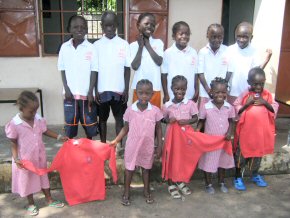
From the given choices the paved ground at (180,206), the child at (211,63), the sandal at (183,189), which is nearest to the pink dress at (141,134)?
the paved ground at (180,206)

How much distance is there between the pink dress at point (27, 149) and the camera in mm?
2912

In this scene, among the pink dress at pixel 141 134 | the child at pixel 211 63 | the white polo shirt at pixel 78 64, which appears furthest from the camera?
the child at pixel 211 63

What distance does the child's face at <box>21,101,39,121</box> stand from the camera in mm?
2842

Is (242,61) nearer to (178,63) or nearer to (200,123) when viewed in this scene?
(178,63)

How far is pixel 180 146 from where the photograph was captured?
11.1 ft

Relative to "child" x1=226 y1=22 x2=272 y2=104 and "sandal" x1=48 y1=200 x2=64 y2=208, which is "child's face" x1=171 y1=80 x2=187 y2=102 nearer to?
"child" x1=226 y1=22 x2=272 y2=104

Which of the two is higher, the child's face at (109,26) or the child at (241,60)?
the child's face at (109,26)

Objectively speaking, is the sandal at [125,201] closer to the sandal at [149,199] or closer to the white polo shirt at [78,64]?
the sandal at [149,199]

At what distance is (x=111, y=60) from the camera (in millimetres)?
3418

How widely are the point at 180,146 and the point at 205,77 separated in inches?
33.4

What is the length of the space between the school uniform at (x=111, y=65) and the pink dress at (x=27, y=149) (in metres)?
0.76

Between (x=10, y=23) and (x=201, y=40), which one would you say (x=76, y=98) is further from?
(x=201, y=40)

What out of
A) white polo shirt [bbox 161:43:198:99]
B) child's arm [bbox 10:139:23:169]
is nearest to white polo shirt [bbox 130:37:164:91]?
white polo shirt [bbox 161:43:198:99]

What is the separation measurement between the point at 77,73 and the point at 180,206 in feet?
5.74
